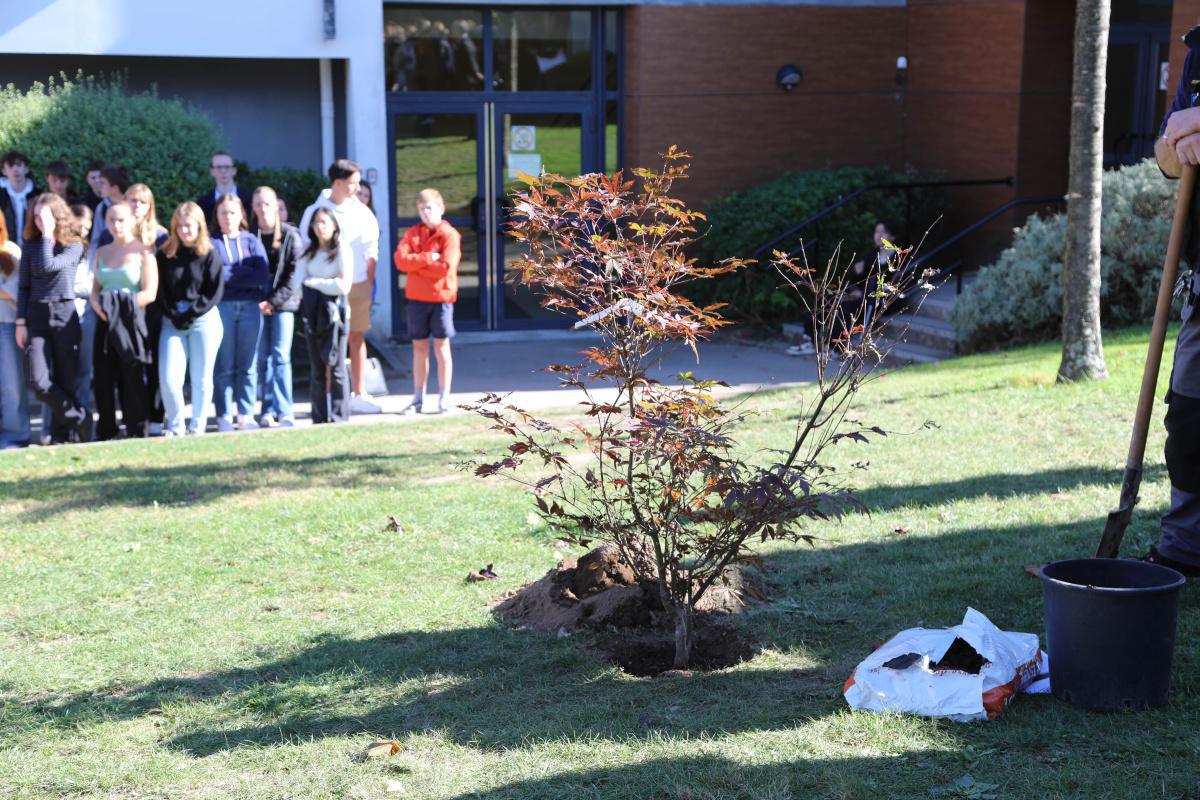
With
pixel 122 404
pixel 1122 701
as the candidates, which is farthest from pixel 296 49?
pixel 1122 701

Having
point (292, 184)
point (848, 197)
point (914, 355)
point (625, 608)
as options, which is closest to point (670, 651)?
point (625, 608)

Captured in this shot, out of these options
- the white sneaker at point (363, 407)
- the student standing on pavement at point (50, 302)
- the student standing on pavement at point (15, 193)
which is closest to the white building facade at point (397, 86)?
the student standing on pavement at point (15, 193)

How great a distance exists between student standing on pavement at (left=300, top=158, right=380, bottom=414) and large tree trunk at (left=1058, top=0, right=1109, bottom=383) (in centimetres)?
559

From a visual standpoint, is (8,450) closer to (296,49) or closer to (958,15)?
(296,49)

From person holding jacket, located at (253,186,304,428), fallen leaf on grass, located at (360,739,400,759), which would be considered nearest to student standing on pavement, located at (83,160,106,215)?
person holding jacket, located at (253,186,304,428)

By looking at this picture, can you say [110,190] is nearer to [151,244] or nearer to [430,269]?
[151,244]

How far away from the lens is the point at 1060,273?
40.7ft

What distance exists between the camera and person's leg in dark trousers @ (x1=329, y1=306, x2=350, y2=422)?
1120cm

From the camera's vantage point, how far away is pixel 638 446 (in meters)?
4.66

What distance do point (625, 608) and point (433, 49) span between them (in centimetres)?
1196

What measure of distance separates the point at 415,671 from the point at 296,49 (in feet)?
38.0

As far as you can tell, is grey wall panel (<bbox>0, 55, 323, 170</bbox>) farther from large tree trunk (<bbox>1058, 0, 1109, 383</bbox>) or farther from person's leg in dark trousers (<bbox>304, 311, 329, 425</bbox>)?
large tree trunk (<bbox>1058, 0, 1109, 383</bbox>)

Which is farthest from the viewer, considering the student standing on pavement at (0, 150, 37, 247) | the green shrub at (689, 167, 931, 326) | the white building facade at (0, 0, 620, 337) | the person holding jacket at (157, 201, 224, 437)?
the green shrub at (689, 167, 931, 326)

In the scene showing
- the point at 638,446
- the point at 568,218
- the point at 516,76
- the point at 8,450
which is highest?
the point at 516,76
